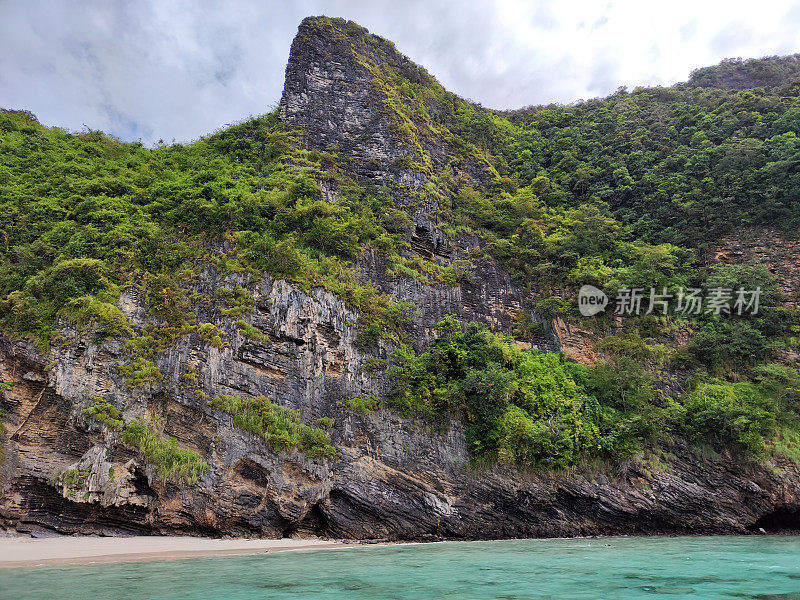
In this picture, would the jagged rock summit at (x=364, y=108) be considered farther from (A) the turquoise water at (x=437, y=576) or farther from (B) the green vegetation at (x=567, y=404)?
(A) the turquoise water at (x=437, y=576)

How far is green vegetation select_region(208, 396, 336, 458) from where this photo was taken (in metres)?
13.3

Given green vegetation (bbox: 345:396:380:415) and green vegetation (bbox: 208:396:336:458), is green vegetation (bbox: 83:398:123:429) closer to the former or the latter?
green vegetation (bbox: 208:396:336:458)

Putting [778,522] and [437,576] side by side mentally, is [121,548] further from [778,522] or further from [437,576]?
[778,522]

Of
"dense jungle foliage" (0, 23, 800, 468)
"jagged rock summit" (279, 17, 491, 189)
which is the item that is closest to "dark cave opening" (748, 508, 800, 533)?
"dense jungle foliage" (0, 23, 800, 468)

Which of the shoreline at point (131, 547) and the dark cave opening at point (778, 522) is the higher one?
the dark cave opening at point (778, 522)

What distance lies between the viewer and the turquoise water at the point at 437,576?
611 centimetres

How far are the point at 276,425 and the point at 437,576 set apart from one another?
289 inches

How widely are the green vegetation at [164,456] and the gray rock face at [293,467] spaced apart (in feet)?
0.67

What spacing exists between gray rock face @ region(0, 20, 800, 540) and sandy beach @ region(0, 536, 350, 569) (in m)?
0.55

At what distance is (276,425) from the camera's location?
1352 centimetres

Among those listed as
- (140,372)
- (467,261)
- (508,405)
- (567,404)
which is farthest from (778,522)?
(140,372)

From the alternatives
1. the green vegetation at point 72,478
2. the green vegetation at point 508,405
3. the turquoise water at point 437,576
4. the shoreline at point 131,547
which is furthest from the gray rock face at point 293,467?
the turquoise water at point 437,576

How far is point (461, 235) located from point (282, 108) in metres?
12.3

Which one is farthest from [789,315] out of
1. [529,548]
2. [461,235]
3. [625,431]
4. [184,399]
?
[184,399]
